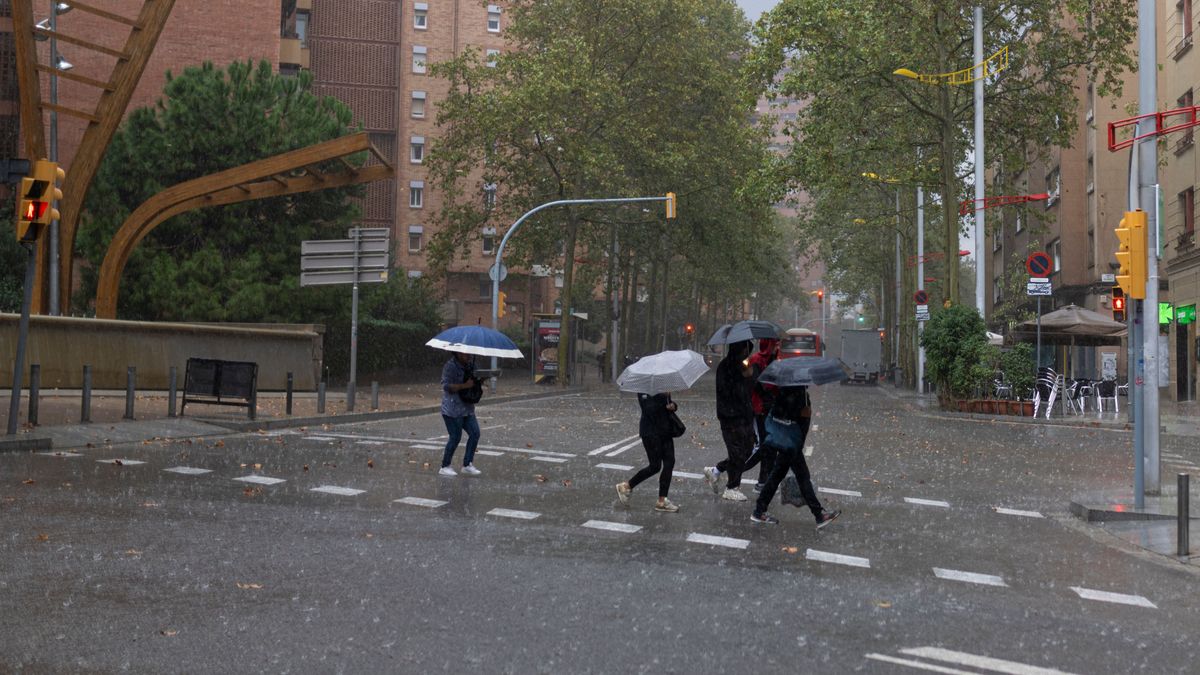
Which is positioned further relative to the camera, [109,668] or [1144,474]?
[1144,474]

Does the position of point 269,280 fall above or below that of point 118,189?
below

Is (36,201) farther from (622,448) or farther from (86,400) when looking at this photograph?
(622,448)

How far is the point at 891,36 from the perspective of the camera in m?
33.4

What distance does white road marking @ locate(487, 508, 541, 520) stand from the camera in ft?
33.0

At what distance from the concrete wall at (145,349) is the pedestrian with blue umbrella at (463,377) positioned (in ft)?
40.7

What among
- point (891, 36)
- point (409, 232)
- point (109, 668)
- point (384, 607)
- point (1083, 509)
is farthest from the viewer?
point (409, 232)

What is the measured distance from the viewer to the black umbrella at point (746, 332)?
11125mm

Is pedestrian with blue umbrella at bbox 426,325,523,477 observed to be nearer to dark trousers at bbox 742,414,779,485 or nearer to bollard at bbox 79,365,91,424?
dark trousers at bbox 742,414,779,485

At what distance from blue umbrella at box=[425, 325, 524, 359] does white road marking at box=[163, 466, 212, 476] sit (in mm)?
2704

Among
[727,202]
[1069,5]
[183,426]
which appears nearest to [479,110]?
[727,202]

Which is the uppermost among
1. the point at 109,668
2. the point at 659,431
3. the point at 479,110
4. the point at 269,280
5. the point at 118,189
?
the point at 479,110

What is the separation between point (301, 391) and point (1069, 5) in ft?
71.3

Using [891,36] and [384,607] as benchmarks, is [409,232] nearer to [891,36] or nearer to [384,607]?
[891,36]

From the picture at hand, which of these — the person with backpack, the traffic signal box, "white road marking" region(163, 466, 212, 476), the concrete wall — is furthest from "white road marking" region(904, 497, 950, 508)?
the concrete wall
